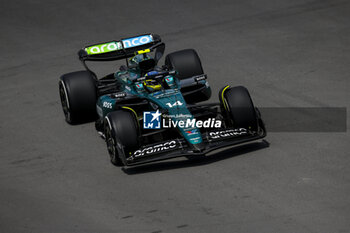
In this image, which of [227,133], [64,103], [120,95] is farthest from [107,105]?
[227,133]

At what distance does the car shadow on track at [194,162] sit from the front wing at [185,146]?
33 cm

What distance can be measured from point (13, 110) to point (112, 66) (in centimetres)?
338

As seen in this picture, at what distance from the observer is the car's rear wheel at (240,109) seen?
469 inches

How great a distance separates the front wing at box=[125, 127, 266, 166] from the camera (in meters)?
11.2

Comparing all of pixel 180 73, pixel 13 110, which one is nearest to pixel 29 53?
pixel 13 110

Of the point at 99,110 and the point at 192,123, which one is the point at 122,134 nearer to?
the point at 192,123

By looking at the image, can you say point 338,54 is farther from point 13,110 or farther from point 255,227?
point 255,227

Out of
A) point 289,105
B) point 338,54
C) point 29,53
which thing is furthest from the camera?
point 29,53

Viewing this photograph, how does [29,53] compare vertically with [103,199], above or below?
above

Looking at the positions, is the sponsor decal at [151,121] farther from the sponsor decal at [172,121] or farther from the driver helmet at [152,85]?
the driver helmet at [152,85]

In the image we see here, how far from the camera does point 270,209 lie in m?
9.73

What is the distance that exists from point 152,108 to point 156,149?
57.8 inches

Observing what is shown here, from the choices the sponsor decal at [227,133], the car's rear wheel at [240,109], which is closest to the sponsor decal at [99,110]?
the car's rear wheel at [240,109]

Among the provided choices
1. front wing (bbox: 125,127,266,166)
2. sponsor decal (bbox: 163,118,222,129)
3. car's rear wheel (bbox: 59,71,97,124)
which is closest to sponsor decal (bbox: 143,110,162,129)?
sponsor decal (bbox: 163,118,222,129)
